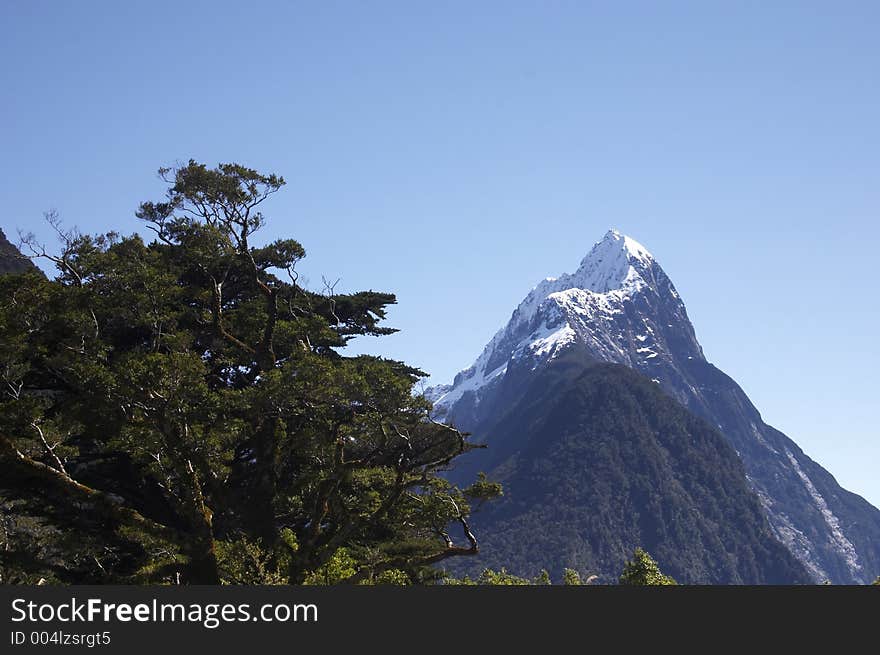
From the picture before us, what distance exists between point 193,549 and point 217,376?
366 inches

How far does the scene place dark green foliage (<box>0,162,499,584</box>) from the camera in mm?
30359

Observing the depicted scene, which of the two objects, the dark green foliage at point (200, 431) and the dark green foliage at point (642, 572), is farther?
the dark green foliage at point (642, 572)

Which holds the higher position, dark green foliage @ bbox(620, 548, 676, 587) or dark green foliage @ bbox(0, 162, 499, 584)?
dark green foliage @ bbox(0, 162, 499, 584)

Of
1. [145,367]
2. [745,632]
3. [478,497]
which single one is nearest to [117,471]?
[145,367]

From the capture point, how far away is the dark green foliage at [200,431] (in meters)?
30.4

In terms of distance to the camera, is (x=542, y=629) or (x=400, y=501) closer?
(x=542, y=629)

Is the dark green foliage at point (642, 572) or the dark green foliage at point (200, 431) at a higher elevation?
the dark green foliage at point (200, 431)

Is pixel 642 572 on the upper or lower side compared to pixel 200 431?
lower

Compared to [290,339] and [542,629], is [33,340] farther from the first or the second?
[542,629]

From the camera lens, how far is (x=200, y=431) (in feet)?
101

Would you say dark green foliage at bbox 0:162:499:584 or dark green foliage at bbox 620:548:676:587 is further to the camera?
dark green foliage at bbox 620:548:676:587

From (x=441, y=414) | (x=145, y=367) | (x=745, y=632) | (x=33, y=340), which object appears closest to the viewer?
(x=745, y=632)

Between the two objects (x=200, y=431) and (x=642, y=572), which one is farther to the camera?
(x=642, y=572)

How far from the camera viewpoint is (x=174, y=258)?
39625 mm
